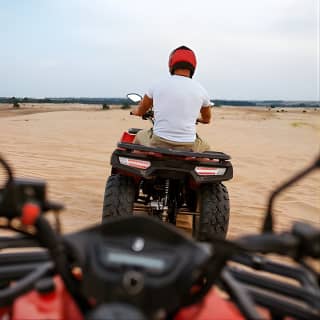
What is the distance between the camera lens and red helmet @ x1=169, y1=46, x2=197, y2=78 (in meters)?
4.76

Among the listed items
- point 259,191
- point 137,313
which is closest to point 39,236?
point 137,313

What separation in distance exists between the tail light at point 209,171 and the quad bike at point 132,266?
2.52 meters

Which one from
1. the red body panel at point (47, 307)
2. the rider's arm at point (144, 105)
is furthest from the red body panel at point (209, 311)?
the rider's arm at point (144, 105)

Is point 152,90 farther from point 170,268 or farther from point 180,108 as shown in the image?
point 170,268

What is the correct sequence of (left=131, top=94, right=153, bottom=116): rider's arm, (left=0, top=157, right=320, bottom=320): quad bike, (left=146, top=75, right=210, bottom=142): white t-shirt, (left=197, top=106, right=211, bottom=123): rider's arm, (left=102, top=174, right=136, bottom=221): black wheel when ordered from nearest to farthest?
(left=0, top=157, right=320, bottom=320): quad bike < (left=102, top=174, right=136, bottom=221): black wheel < (left=146, top=75, right=210, bottom=142): white t-shirt < (left=131, top=94, right=153, bottom=116): rider's arm < (left=197, top=106, right=211, bottom=123): rider's arm

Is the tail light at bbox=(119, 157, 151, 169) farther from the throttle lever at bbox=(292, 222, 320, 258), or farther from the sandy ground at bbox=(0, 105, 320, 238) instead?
the throttle lever at bbox=(292, 222, 320, 258)

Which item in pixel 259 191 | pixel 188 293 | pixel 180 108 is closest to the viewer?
pixel 188 293

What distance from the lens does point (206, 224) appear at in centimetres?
448

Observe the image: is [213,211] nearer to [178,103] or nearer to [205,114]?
[178,103]

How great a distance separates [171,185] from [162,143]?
0.41 metres

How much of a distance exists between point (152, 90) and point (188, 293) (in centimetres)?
353

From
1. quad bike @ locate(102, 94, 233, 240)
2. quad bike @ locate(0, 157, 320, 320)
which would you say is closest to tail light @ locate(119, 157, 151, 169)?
quad bike @ locate(102, 94, 233, 240)

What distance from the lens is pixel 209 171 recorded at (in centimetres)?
429

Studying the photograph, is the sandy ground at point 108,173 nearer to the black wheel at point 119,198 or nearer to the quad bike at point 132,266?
the black wheel at point 119,198
